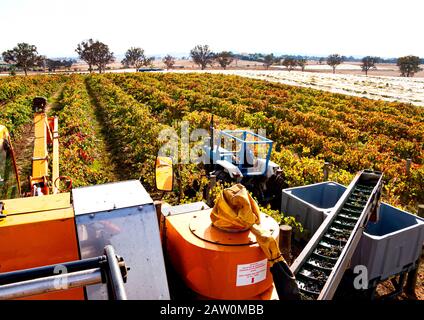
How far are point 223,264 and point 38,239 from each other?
50.6 inches

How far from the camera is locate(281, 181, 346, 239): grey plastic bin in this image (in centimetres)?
576

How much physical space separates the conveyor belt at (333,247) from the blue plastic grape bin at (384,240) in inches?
13.8

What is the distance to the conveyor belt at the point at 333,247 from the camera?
3.71m

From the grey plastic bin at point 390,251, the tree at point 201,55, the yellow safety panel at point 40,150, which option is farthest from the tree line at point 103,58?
the grey plastic bin at point 390,251

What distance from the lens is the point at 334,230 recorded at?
480 centimetres

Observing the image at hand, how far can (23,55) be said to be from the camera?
212 feet

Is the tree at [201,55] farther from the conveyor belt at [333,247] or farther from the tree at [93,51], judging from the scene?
the conveyor belt at [333,247]

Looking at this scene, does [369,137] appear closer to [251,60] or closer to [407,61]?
[407,61]

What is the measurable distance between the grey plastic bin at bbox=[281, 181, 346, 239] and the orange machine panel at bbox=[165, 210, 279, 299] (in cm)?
316

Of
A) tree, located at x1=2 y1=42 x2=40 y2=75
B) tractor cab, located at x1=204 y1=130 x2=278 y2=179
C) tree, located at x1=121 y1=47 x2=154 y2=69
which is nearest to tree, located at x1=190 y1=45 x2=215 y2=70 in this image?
tree, located at x1=121 y1=47 x2=154 y2=69

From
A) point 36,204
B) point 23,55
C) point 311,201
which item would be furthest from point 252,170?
point 23,55

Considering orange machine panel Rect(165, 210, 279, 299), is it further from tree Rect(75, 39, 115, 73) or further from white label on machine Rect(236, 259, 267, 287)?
tree Rect(75, 39, 115, 73)

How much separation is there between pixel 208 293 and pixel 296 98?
2161cm

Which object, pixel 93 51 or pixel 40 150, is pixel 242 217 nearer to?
pixel 40 150
